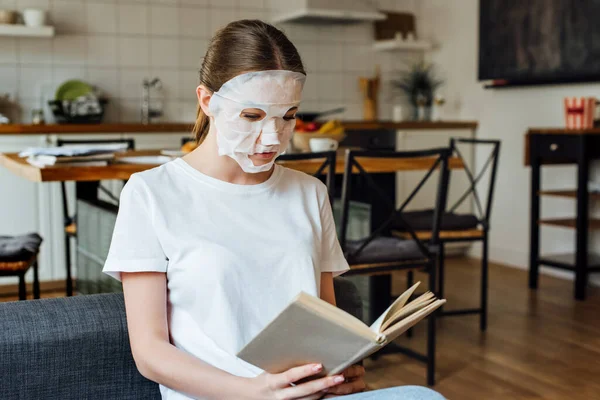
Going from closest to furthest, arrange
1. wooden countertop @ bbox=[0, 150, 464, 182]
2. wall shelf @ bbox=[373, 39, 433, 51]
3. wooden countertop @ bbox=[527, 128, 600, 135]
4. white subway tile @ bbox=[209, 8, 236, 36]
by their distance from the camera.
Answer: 1. wooden countertop @ bbox=[0, 150, 464, 182]
2. wooden countertop @ bbox=[527, 128, 600, 135]
3. white subway tile @ bbox=[209, 8, 236, 36]
4. wall shelf @ bbox=[373, 39, 433, 51]

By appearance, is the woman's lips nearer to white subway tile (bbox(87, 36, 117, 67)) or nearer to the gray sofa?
the gray sofa

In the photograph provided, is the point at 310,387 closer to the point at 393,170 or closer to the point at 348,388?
the point at 348,388

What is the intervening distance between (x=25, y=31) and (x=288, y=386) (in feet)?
12.4

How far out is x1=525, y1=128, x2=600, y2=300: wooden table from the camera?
3.96 m

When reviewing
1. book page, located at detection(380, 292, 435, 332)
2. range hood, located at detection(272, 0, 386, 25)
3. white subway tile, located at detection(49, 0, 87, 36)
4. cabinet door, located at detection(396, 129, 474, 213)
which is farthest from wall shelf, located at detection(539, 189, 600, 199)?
book page, located at detection(380, 292, 435, 332)

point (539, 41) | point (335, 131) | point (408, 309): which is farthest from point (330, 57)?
point (408, 309)

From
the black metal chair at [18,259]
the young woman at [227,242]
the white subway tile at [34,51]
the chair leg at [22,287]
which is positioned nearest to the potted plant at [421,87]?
the white subway tile at [34,51]

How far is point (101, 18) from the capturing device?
477cm

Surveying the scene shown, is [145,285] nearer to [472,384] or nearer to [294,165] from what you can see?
[294,165]

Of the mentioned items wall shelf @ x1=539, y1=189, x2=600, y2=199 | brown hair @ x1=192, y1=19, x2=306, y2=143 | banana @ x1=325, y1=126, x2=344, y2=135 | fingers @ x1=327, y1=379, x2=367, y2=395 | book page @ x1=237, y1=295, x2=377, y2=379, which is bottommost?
fingers @ x1=327, y1=379, x2=367, y2=395

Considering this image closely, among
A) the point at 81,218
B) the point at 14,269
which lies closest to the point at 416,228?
the point at 81,218

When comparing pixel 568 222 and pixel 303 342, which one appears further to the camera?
pixel 568 222

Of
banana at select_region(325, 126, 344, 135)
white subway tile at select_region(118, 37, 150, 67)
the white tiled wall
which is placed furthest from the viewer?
white subway tile at select_region(118, 37, 150, 67)

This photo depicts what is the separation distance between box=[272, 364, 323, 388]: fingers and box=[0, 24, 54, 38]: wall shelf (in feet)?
12.3
